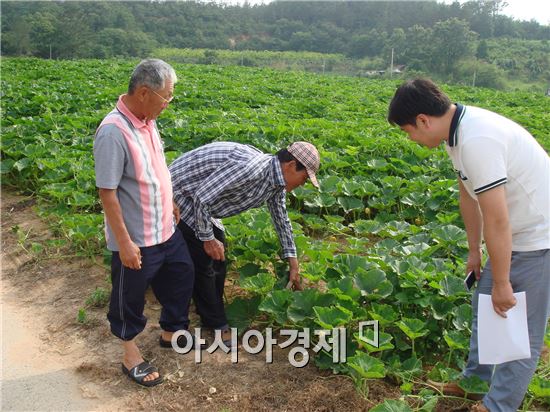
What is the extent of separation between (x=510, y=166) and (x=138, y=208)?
74.0 inches

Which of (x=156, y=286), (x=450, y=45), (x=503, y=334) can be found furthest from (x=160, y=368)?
(x=450, y=45)

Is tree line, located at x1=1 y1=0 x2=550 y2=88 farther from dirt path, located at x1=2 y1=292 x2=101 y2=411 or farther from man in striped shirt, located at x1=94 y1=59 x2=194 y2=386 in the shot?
dirt path, located at x1=2 y1=292 x2=101 y2=411

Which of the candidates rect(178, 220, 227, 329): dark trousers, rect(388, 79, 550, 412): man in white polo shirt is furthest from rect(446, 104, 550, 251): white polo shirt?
rect(178, 220, 227, 329): dark trousers

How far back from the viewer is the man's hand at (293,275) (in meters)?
3.56

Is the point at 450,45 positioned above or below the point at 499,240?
above

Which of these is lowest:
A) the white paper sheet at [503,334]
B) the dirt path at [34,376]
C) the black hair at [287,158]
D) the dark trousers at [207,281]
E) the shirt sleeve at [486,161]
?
the dirt path at [34,376]

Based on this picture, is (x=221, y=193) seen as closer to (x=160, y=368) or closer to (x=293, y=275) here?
(x=293, y=275)

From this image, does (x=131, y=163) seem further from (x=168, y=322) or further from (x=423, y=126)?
(x=423, y=126)

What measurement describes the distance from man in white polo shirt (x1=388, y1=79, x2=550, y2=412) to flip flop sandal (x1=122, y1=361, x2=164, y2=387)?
6.16 feet

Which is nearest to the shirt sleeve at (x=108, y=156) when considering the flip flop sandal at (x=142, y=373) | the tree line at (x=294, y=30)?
the flip flop sandal at (x=142, y=373)

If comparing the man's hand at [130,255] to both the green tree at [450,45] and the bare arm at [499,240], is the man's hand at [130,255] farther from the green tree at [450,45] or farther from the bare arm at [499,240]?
the green tree at [450,45]

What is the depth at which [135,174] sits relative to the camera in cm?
281

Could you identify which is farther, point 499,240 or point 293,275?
point 293,275

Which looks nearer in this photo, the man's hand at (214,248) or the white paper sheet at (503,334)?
the white paper sheet at (503,334)
